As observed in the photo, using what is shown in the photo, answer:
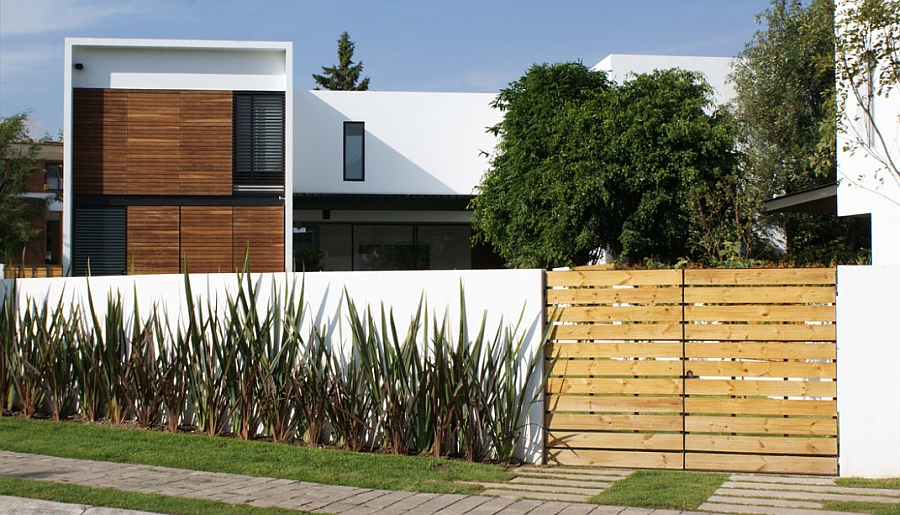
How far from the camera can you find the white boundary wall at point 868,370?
721 cm

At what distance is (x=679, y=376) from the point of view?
7672mm

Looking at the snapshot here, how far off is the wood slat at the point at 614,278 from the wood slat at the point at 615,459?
1.45 m

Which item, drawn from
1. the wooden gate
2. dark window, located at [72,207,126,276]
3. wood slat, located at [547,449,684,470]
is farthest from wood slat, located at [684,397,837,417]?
dark window, located at [72,207,126,276]

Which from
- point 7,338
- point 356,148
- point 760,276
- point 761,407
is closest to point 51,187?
point 356,148

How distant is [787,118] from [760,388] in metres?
14.3

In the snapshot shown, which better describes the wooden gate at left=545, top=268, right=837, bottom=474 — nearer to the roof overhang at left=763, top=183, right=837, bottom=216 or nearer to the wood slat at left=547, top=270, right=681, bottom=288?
the wood slat at left=547, top=270, right=681, bottom=288

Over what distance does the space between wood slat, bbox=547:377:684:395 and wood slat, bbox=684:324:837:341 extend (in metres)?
0.45

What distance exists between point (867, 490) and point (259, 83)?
16.7 meters

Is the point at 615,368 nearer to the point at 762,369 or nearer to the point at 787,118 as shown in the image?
the point at 762,369

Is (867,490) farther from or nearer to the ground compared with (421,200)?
nearer to the ground

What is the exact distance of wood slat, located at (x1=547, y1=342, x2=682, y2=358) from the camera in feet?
25.3

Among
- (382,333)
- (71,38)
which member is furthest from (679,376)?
(71,38)

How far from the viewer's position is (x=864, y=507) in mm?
5984

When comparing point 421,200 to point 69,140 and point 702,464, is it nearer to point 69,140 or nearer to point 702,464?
point 69,140
